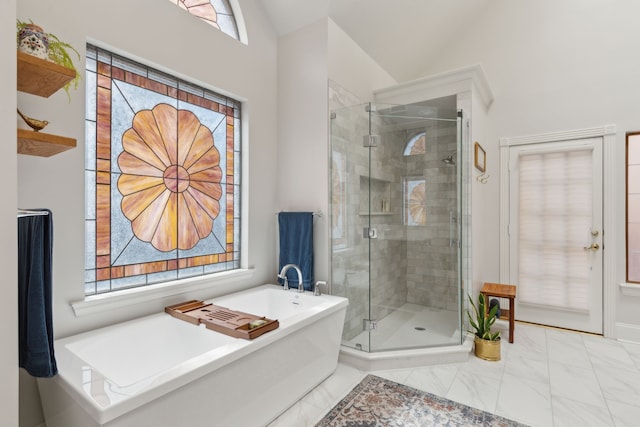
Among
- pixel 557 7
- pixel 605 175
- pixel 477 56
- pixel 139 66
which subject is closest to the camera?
pixel 139 66

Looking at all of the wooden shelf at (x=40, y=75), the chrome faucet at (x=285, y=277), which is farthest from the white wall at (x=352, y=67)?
the wooden shelf at (x=40, y=75)

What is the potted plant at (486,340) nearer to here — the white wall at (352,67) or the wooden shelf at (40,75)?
the white wall at (352,67)

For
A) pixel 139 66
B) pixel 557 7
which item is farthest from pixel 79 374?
pixel 557 7

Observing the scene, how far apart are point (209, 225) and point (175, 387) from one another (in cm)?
147

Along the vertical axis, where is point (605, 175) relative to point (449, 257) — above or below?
above

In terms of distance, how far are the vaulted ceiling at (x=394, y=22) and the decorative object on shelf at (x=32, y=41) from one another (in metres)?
2.07

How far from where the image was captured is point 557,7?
11.5 ft

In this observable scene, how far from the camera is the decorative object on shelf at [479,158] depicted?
10.5ft

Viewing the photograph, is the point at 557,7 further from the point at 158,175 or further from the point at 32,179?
the point at 32,179

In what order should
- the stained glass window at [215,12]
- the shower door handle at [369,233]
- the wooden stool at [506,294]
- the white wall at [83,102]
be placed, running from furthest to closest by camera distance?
the wooden stool at [506,294], the shower door handle at [369,233], the stained glass window at [215,12], the white wall at [83,102]

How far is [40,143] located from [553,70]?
4.46 m

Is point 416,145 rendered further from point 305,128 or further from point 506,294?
point 506,294

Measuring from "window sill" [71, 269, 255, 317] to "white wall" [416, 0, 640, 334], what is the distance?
288cm

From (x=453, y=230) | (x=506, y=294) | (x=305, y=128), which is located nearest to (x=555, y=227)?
(x=506, y=294)
